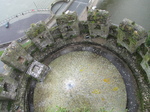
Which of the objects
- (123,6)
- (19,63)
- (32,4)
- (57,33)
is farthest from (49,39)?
(32,4)

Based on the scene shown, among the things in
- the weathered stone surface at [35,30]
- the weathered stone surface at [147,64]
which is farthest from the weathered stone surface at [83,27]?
the weathered stone surface at [147,64]

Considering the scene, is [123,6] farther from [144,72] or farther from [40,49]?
[40,49]

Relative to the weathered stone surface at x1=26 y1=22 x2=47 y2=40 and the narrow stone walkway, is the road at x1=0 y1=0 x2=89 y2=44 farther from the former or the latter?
the narrow stone walkway

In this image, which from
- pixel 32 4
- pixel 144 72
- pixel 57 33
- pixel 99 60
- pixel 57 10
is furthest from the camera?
pixel 32 4

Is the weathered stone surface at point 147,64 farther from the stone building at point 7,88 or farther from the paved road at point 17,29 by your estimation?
the paved road at point 17,29

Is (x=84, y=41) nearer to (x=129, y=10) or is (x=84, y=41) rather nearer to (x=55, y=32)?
(x=55, y=32)

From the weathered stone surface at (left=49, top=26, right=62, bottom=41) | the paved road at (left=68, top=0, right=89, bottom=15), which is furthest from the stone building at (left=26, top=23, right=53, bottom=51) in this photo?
the paved road at (left=68, top=0, right=89, bottom=15)
